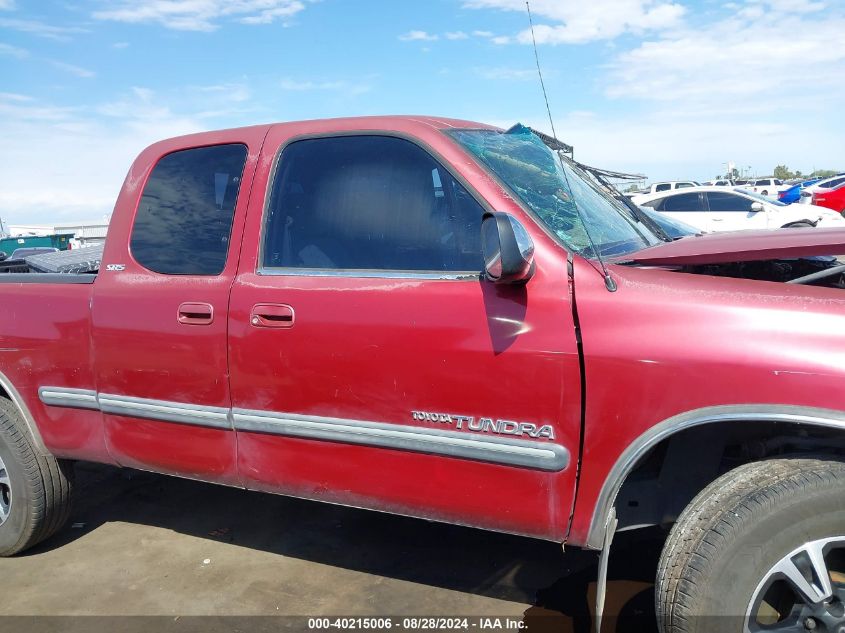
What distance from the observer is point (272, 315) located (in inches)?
108

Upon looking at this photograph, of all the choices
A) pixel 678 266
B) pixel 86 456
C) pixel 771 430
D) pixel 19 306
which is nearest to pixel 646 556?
pixel 771 430

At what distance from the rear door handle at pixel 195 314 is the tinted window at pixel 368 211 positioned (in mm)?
317

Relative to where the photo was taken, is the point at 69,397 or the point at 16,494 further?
the point at 16,494

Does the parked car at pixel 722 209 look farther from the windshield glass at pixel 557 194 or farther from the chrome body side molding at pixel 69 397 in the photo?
the chrome body side molding at pixel 69 397

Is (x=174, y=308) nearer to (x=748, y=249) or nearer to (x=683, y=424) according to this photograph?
(x=683, y=424)

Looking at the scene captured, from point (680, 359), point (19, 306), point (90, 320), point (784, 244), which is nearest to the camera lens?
point (680, 359)

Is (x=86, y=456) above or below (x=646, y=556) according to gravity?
above

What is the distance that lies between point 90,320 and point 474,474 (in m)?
1.92

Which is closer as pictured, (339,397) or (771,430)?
(771,430)

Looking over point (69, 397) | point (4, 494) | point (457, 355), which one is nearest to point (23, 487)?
point (4, 494)

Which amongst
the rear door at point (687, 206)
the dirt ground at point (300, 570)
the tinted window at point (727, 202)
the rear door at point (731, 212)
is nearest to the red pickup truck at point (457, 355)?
the dirt ground at point (300, 570)

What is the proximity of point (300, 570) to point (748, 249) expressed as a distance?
2526mm

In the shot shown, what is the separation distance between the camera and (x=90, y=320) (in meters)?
3.19

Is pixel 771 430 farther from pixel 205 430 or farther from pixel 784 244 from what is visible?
pixel 205 430
